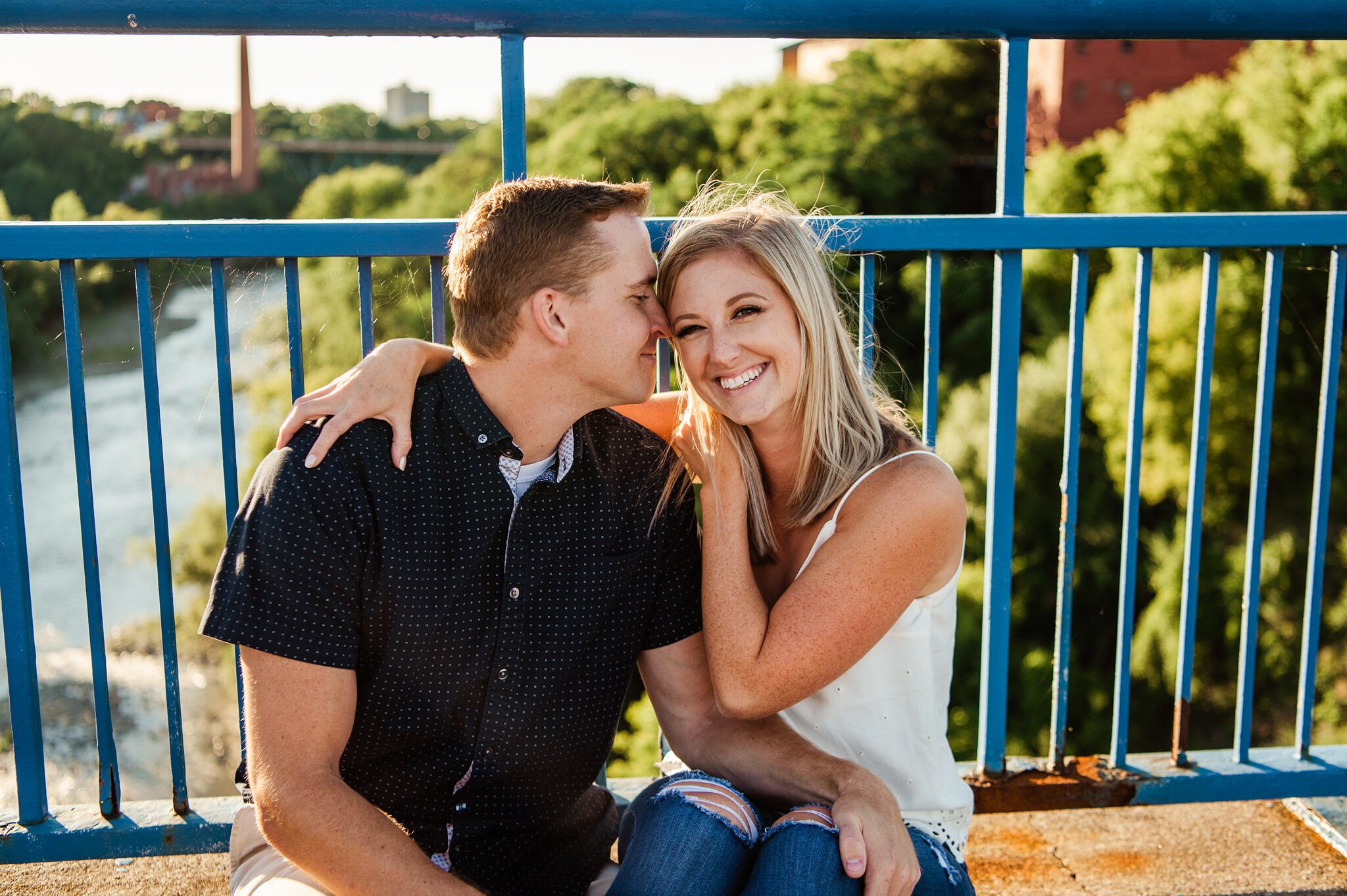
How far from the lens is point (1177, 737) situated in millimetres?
2211

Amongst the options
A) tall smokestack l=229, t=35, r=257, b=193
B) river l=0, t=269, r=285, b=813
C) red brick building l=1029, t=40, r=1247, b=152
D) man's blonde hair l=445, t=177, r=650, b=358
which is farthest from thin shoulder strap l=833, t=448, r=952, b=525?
red brick building l=1029, t=40, r=1247, b=152

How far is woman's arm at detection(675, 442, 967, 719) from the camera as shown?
1.81 m

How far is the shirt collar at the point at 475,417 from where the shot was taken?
1755 millimetres

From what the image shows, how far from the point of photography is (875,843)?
5.34 feet

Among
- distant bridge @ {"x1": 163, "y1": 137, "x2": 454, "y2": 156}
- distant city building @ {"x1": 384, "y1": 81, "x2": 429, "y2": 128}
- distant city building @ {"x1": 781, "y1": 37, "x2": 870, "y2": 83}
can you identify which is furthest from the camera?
distant city building @ {"x1": 384, "y1": 81, "x2": 429, "y2": 128}

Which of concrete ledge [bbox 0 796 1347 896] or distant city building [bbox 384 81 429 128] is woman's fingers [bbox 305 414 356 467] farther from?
distant city building [bbox 384 81 429 128]

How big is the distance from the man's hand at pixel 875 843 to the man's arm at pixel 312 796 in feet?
1.96

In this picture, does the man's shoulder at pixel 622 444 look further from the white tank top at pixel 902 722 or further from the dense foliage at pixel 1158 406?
the dense foliage at pixel 1158 406

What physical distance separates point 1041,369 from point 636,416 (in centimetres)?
2685

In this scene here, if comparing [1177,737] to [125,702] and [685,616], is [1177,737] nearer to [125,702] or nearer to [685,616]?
[685,616]

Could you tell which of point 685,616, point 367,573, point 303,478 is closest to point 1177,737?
point 685,616

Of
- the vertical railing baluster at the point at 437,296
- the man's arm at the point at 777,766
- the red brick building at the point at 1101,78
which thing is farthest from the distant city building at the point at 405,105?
the man's arm at the point at 777,766

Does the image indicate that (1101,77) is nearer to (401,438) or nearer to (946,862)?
(946,862)

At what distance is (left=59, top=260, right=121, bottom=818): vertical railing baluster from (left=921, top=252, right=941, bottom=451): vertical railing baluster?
1523 millimetres
